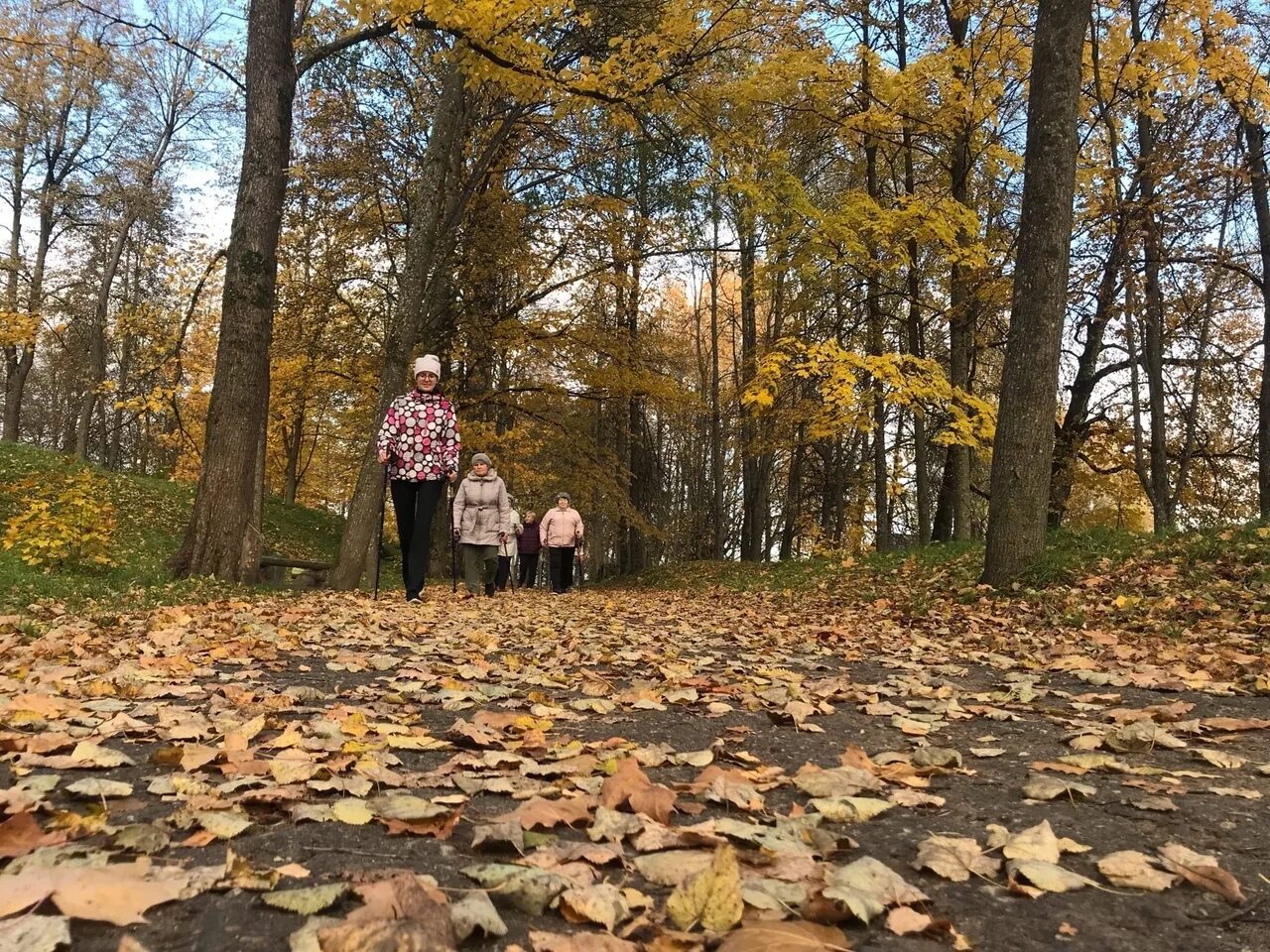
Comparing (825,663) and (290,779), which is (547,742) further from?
(825,663)

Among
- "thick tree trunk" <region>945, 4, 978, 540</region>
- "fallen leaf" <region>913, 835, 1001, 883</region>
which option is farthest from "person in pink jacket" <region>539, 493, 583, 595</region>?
"fallen leaf" <region>913, 835, 1001, 883</region>

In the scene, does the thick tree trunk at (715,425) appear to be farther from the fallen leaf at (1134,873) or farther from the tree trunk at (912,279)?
the fallen leaf at (1134,873)

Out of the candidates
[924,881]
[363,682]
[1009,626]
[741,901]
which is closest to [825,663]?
[1009,626]

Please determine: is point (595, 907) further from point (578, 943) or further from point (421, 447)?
point (421, 447)

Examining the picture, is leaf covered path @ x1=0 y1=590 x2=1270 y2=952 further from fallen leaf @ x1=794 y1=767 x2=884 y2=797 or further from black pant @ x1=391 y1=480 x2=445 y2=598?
black pant @ x1=391 y1=480 x2=445 y2=598

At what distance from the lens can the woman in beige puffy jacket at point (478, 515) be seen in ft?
36.2

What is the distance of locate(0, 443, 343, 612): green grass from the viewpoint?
711 cm

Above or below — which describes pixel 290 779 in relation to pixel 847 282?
below

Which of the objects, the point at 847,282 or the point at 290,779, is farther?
the point at 847,282

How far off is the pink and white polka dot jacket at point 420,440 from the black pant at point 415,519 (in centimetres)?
10

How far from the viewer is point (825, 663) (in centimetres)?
495

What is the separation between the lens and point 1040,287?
756 cm

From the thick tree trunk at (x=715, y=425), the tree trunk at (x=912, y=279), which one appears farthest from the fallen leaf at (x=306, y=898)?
the thick tree trunk at (x=715, y=425)

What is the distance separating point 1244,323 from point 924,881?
2405cm
